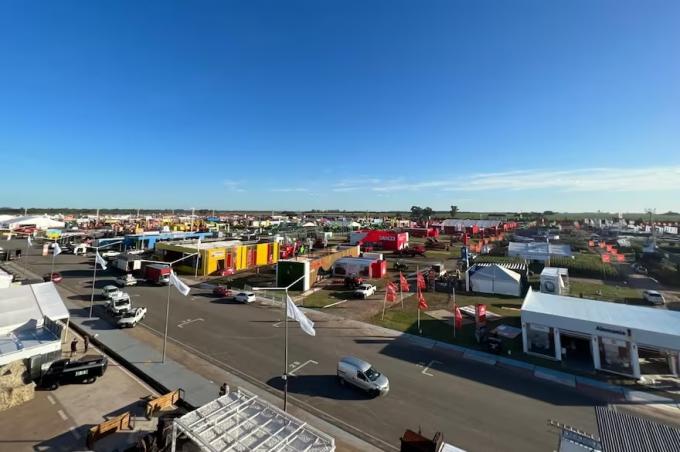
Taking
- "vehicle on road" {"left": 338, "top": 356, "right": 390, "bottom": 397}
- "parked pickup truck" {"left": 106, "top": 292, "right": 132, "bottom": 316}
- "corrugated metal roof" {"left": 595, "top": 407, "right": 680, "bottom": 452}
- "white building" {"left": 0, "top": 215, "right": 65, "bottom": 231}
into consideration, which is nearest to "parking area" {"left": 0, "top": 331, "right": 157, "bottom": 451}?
"vehicle on road" {"left": 338, "top": 356, "right": 390, "bottom": 397}

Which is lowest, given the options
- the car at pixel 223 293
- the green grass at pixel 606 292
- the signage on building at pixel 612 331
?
the car at pixel 223 293

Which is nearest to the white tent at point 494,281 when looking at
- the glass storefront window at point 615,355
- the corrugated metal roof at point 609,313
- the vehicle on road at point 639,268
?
the corrugated metal roof at point 609,313

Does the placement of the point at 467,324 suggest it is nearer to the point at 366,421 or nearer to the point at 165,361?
the point at 366,421

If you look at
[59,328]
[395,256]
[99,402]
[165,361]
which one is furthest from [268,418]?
[395,256]

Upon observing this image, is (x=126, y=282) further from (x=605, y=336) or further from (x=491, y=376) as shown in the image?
(x=605, y=336)

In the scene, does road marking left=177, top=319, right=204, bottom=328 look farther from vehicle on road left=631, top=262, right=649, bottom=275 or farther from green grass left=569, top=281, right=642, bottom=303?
vehicle on road left=631, top=262, right=649, bottom=275

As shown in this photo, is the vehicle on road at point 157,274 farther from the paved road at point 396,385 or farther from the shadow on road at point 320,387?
the shadow on road at point 320,387

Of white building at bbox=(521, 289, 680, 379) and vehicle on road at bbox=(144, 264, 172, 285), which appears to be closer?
white building at bbox=(521, 289, 680, 379)
